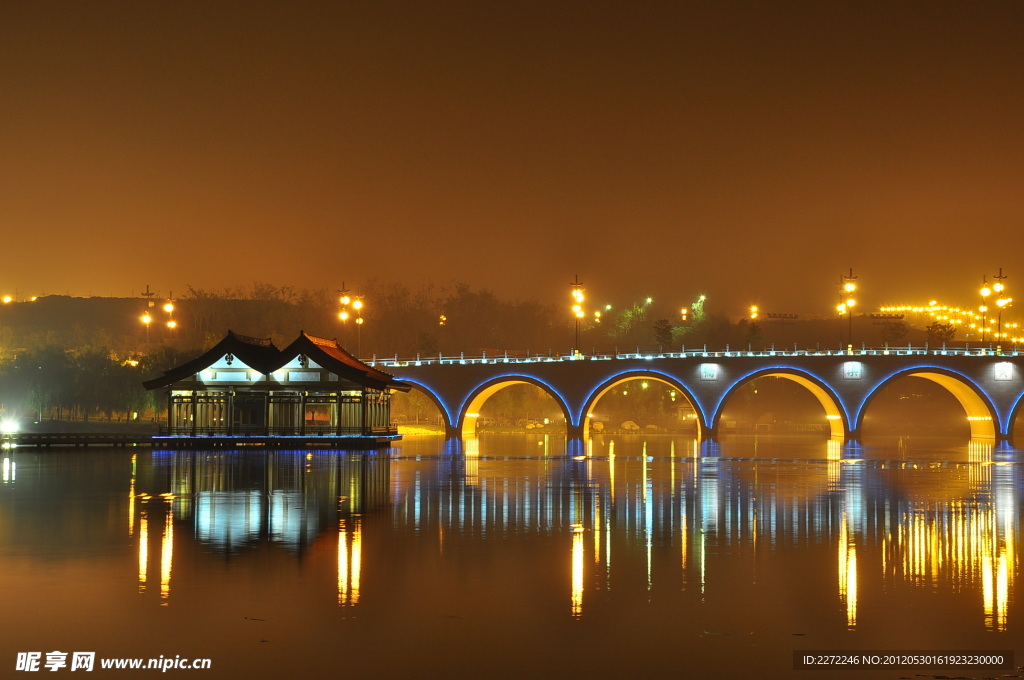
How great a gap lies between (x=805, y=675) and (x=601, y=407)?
105989mm

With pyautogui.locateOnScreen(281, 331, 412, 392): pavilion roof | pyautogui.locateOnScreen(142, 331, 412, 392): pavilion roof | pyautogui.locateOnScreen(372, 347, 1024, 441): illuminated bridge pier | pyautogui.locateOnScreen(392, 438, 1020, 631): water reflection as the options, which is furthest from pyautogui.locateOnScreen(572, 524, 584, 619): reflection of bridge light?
pyautogui.locateOnScreen(372, 347, 1024, 441): illuminated bridge pier

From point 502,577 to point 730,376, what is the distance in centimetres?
6391

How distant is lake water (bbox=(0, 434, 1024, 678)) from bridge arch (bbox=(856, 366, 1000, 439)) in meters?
45.8

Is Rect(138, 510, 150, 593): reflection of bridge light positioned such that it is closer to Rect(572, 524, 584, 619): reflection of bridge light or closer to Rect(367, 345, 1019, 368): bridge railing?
Rect(572, 524, 584, 619): reflection of bridge light

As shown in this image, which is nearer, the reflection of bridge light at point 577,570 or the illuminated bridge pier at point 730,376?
the reflection of bridge light at point 577,570

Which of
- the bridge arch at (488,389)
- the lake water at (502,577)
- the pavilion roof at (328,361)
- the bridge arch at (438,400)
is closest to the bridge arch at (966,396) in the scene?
the bridge arch at (488,389)

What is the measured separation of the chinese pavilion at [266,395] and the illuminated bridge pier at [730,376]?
63.6ft

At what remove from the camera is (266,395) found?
5644 centimetres

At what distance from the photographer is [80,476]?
3534cm

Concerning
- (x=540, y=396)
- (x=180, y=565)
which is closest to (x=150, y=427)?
(x=540, y=396)

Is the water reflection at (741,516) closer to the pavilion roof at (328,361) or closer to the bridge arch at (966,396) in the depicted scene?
the pavilion roof at (328,361)

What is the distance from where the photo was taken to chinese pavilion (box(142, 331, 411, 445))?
181 ft

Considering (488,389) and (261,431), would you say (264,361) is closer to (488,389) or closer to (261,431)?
(261,431)

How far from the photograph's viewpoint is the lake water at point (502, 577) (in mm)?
11773
